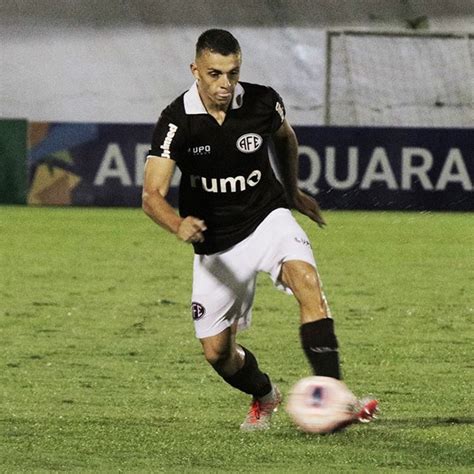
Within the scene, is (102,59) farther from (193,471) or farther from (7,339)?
(193,471)

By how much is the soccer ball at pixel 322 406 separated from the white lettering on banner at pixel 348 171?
1473cm

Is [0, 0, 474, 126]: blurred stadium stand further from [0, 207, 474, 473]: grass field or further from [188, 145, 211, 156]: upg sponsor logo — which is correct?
[188, 145, 211, 156]: upg sponsor logo

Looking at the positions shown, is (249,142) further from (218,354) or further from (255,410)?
(255,410)

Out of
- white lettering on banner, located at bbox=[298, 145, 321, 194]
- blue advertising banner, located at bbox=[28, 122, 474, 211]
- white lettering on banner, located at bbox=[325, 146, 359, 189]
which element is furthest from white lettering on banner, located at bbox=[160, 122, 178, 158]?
white lettering on banner, located at bbox=[325, 146, 359, 189]

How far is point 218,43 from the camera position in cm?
635

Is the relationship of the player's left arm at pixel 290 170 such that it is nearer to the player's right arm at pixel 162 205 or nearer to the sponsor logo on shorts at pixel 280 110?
the sponsor logo on shorts at pixel 280 110

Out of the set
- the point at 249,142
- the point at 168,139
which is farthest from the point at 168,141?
the point at 249,142

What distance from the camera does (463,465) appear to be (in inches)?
232

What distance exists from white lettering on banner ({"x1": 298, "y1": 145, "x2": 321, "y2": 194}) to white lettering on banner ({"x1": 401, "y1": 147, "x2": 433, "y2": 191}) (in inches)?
44.5

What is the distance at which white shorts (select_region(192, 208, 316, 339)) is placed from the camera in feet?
21.7

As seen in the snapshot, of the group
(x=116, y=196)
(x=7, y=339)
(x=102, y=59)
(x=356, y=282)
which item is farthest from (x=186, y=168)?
(x=102, y=59)

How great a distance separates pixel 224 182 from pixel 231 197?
0.09 m

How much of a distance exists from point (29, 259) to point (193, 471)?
32.1 feet

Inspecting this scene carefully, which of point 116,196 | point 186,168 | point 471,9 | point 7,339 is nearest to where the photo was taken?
point 186,168
